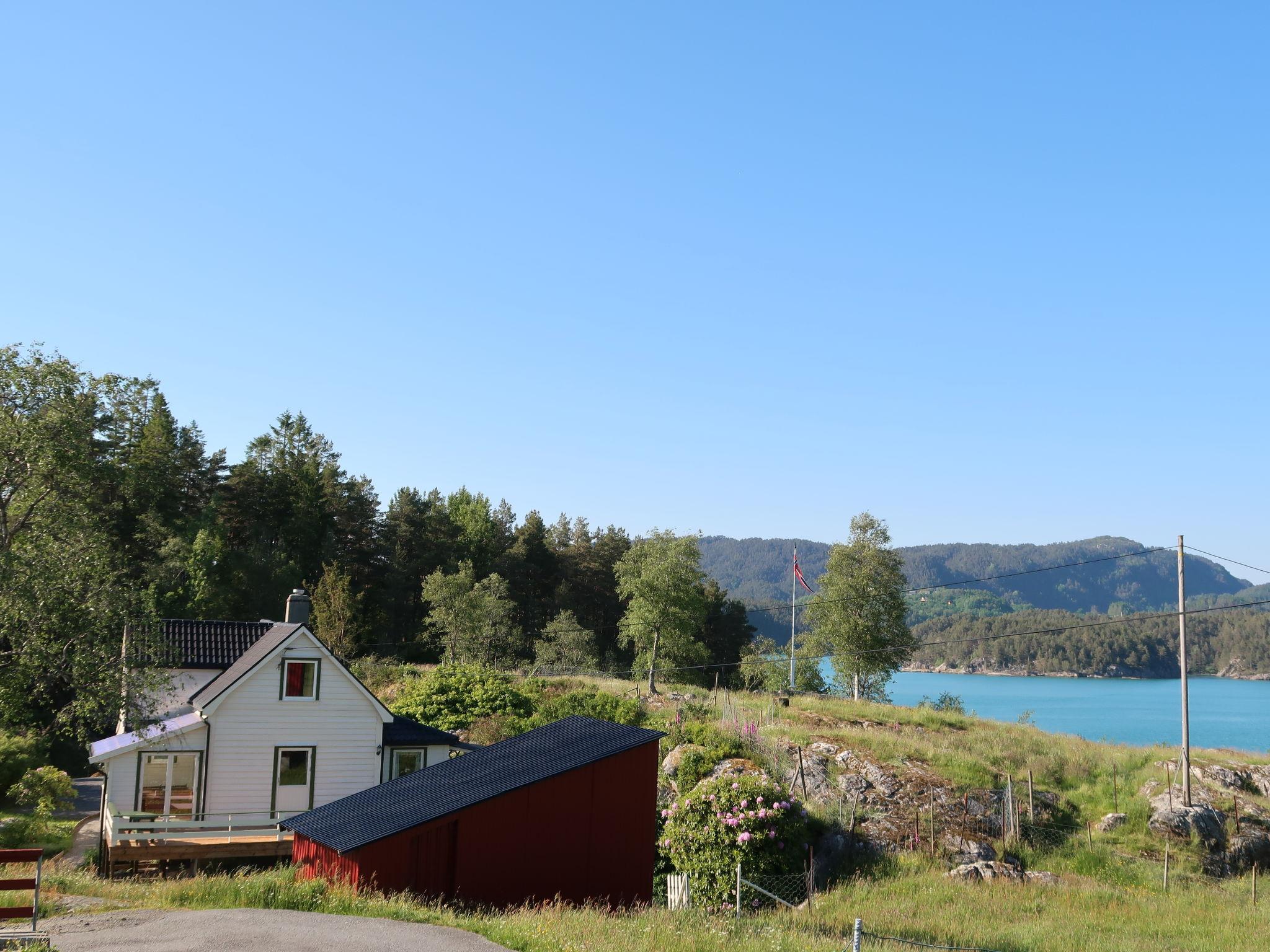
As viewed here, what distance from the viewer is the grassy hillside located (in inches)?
532

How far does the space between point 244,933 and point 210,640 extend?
819 inches

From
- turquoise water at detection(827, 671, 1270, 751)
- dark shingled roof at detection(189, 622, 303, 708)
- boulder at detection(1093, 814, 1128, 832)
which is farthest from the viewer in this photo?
turquoise water at detection(827, 671, 1270, 751)

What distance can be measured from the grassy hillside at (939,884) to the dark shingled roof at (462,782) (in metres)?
1.28

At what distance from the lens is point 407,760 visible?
27.7 m

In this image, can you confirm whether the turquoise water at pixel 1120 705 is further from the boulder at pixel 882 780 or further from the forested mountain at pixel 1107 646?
the boulder at pixel 882 780

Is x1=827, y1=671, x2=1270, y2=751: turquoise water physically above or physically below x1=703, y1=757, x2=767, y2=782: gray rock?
below

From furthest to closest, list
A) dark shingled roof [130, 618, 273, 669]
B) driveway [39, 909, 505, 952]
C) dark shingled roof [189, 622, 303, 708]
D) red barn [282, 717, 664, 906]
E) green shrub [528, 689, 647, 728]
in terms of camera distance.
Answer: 1. green shrub [528, 689, 647, 728]
2. dark shingled roof [130, 618, 273, 669]
3. dark shingled roof [189, 622, 303, 708]
4. red barn [282, 717, 664, 906]
5. driveway [39, 909, 505, 952]

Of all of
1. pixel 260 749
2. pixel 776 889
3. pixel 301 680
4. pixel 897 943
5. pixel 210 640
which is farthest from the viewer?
pixel 210 640

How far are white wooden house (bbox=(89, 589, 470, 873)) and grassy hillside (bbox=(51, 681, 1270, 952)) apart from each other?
7476 mm

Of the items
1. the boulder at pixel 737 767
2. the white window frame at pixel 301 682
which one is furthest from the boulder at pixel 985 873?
the white window frame at pixel 301 682

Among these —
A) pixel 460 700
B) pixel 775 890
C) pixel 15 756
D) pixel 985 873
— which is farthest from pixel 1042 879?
pixel 15 756

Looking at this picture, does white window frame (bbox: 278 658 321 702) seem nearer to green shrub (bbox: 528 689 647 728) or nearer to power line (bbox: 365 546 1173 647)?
green shrub (bbox: 528 689 647 728)

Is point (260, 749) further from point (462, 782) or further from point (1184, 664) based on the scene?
point (1184, 664)

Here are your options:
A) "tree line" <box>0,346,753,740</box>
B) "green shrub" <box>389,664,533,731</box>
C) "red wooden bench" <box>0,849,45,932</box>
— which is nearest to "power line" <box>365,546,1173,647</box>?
"tree line" <box>0,346,753,740</box>
